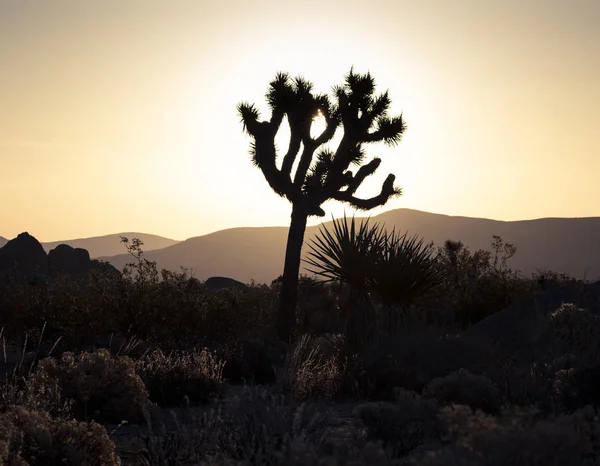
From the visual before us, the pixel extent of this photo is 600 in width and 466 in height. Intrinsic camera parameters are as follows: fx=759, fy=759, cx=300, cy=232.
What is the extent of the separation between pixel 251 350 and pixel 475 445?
33.4ft

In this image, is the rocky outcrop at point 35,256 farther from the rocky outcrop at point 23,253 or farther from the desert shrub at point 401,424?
the desert shrub at point 401,424

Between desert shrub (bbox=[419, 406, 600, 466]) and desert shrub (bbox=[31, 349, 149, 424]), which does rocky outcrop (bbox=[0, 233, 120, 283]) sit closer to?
desert shrub (bbox=[31, 349, 149, 424])

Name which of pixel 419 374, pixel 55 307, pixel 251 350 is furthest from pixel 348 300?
pixel 55 307

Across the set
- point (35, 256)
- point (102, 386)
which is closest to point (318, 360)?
point (102, 386)

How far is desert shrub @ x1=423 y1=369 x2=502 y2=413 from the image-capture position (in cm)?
884

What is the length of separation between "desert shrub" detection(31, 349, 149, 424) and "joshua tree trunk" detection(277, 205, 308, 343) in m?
8.84

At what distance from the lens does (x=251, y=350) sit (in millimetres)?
13609

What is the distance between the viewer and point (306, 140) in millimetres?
18656

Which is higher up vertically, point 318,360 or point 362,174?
point 362,174

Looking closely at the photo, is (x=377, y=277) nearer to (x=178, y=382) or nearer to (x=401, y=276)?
(x=401, y=276)

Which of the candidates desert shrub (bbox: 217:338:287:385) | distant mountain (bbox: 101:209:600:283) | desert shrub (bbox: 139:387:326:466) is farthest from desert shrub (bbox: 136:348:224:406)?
distant mountain (bbox: 101:209:600:283)

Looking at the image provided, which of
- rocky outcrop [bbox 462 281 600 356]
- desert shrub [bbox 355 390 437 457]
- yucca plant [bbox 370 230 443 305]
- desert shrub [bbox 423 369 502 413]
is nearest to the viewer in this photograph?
desert shrub [bbox 355 390 437 457]

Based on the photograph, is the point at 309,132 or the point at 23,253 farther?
the point at 23,253

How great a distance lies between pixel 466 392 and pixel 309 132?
10895mm
